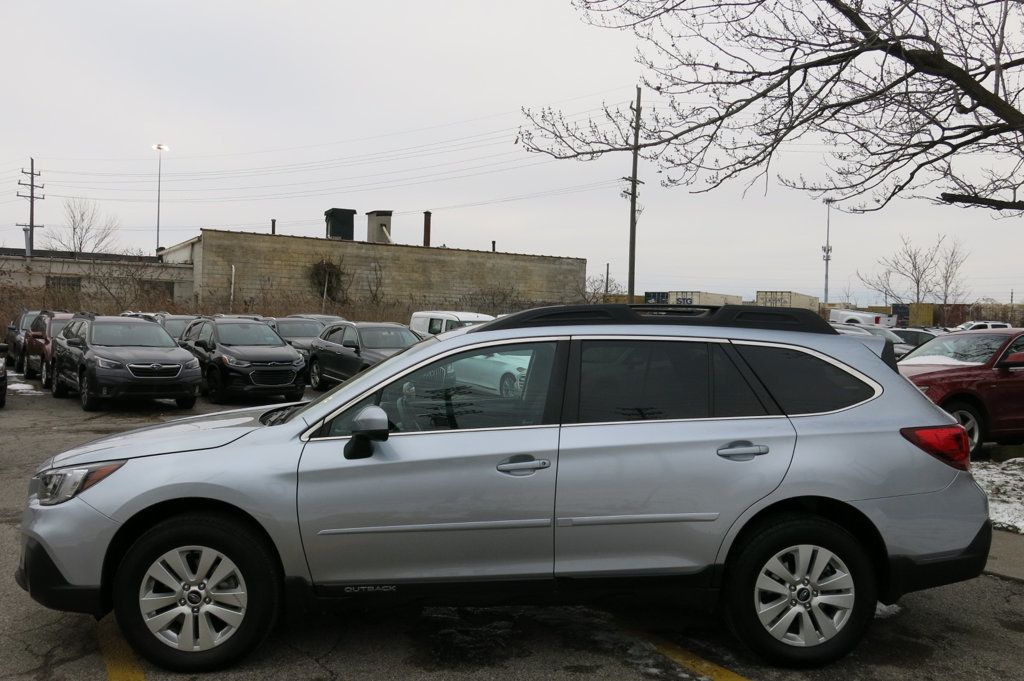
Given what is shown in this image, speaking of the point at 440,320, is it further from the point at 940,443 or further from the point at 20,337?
the point at 940,443

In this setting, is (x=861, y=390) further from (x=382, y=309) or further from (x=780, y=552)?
(x=382, y=309)

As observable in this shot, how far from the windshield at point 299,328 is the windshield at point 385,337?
4.58 m

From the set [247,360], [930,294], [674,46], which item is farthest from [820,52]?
[930,294]

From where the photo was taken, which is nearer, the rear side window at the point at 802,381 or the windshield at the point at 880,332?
the rear side window at the point at 802,381

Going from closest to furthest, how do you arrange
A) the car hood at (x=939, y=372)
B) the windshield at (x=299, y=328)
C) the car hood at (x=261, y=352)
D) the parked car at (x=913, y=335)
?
the car hood at (x=939, y=372) < the car hood at (x=261, y=352) < the windshield at (x=299, y=328) < the parked car at (x=913, y=335)

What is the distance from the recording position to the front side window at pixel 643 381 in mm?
4055

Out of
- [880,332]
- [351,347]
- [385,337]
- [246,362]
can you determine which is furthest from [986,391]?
[246,362]

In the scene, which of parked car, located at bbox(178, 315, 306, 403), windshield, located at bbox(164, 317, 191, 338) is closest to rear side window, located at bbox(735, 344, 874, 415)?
parked car, located at bbox(178, 315, 306, 403)

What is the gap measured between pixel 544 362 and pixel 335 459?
3.67ft

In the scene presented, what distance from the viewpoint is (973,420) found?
990cm

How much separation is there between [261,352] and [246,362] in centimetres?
43

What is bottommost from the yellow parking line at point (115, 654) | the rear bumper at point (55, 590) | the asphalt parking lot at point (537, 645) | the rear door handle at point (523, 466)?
the yellow parking line at point (115, 654)

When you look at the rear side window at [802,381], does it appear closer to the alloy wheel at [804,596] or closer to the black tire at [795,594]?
the black tire at [795,594]

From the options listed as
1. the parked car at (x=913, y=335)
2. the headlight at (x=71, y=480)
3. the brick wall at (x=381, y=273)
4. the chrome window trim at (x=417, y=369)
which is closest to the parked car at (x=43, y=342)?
the headlight at (x=71, y=480)
